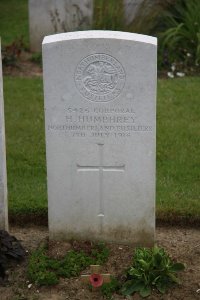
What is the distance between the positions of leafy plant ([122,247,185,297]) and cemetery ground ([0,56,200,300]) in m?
0.06

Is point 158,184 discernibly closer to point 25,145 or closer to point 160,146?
point 160,146

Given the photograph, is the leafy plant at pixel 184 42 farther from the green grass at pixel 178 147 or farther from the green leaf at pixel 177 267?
the green leaf at pixel 177 267

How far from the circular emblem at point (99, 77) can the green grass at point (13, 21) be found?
6.27 m

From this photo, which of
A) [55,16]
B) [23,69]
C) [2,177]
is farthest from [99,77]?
[55,16]

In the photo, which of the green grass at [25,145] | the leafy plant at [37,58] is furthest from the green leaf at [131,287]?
the leafy plant at [37,58]

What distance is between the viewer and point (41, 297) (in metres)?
4.83

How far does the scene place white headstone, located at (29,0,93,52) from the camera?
1050cm

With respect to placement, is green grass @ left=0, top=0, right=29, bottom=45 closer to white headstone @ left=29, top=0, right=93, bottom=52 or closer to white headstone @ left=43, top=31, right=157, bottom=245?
white headstone @ left=29, top=0, right=93, bottom=52

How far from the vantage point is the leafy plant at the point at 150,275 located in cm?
481

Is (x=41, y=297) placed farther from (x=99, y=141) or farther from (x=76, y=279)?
(x=99, y=141)

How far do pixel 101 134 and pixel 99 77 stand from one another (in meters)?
0.40

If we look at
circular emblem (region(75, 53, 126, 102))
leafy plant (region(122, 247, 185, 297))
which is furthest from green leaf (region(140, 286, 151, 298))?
circular emblem (region(75, 53, 126, 102))

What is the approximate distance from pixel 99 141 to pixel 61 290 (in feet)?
3.49

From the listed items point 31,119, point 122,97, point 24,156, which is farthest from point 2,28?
point 122,97
